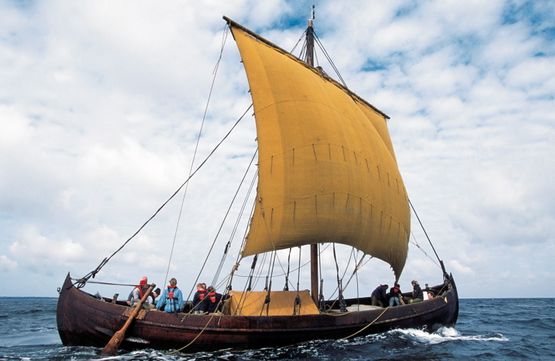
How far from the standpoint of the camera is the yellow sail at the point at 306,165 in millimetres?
14805

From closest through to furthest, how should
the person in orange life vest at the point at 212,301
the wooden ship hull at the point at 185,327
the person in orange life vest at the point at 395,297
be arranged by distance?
the wooden ship hull at the point at 185,327
the person in orange life vest at the point at 212,301
the person in orange life vest at the point at 395,297

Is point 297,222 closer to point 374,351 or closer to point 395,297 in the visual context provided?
point 374,351

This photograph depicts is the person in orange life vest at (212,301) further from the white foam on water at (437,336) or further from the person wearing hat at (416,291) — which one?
the person wearing hat at (416,291)

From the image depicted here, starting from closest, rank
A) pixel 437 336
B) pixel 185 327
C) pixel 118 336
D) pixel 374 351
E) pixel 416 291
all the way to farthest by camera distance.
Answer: pixel 118 336
pixel 185 327
pixel 374 351
pixel 437 336
pixel 416 291

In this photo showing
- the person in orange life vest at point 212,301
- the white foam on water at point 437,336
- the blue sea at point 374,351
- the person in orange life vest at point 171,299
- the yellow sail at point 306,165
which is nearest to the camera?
the blue sea at point 374,351

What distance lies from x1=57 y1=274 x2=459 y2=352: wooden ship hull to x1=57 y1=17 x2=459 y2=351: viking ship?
0.03 m

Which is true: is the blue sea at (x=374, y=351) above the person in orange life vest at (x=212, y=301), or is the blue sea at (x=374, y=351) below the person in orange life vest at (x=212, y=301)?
below

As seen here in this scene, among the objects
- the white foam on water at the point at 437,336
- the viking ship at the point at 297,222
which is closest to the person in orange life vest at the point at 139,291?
the viking ship at the point at 297,222

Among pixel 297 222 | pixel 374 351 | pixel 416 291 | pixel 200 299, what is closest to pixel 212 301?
pixel 200 299

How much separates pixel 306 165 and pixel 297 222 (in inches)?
78.6

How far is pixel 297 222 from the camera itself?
1491cm

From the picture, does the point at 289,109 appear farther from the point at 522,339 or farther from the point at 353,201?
the point at 522,339

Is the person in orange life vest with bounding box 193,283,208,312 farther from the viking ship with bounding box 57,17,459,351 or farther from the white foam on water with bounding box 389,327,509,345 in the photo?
the white foam on water with bounding box 389,327,509,345

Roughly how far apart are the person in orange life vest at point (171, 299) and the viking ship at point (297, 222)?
35cm
